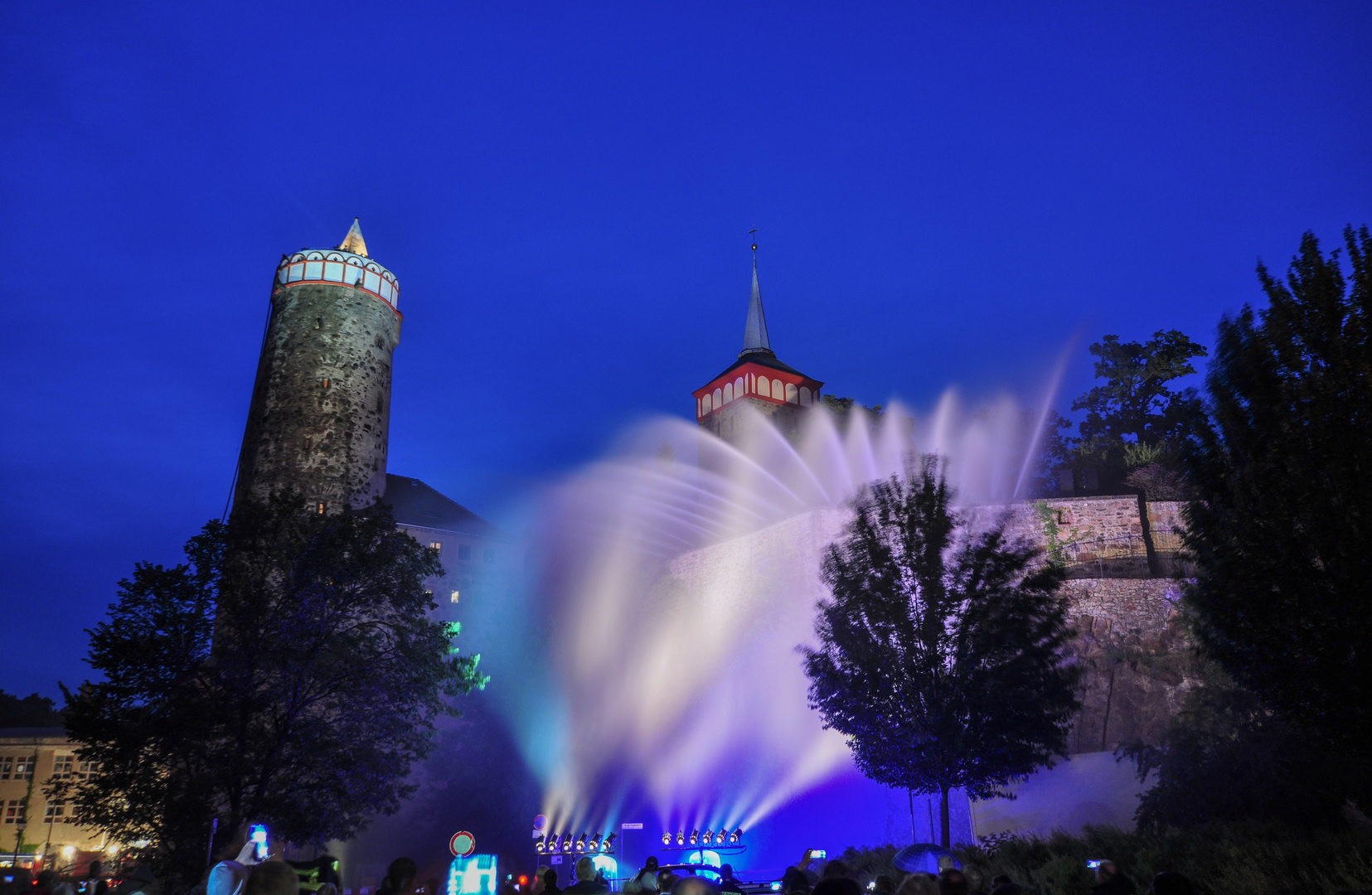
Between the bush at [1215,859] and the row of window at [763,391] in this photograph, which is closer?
the bush at [1215,859]

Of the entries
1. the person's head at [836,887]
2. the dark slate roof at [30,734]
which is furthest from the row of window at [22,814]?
the person's head at [836,887]

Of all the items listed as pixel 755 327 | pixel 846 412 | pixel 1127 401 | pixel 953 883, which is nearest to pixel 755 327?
pixel 755 327

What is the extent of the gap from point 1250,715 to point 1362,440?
10780mm

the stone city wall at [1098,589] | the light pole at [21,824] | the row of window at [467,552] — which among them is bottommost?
the light pole at [21,824]

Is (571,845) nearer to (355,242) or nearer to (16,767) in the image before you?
(355,242)

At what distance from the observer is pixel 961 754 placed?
1747 centimetres

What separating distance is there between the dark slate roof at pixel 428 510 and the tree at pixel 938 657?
2693 cm

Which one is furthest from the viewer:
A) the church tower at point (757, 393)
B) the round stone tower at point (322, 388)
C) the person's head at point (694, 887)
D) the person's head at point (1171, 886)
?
the church tower at point (757, 393)

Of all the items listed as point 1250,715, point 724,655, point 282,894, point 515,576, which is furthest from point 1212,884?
point 515,576

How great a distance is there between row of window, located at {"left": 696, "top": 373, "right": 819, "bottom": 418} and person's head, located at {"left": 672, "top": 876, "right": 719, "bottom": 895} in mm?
75580

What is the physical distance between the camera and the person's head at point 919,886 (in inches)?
199

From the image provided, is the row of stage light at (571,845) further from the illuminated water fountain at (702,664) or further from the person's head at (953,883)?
the person's head at (953,883)

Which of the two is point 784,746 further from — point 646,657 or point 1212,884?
point 1212,884

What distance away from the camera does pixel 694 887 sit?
477 centimetres
